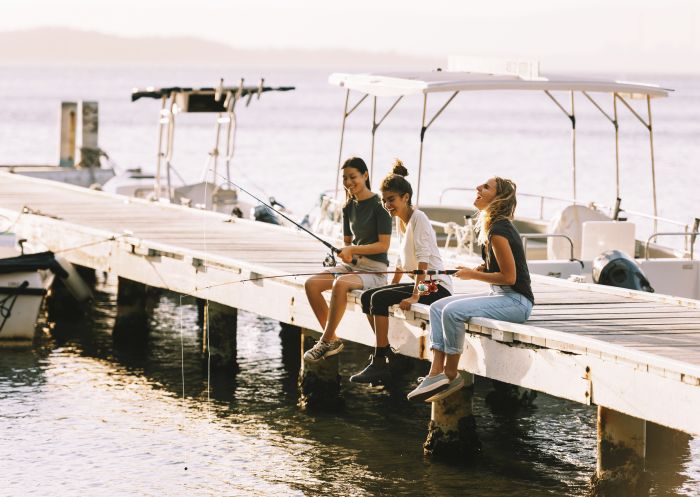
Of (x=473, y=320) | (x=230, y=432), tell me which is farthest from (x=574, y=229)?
(x=473, y=320)

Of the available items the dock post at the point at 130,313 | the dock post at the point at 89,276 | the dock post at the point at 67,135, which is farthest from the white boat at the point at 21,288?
the dock post at the point at 67,135

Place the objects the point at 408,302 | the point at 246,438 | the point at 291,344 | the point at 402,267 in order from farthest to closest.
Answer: the point at 291,344 → the point at 246,438 → the point at 408,302 → the point at 402,267

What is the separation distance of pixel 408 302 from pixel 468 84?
5.38m

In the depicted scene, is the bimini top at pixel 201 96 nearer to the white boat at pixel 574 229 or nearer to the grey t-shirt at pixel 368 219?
the white boat at pixel 574 229

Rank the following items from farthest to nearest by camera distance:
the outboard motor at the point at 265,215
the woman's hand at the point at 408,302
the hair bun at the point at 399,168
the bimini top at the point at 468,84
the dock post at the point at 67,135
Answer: the dock post at the point at 67,135 → the outboard motor at the point at 265,215 → the bimini top at the point at 468,84 → the hair bun at the point at 399,168 → the woman's hand at the point at 408,302

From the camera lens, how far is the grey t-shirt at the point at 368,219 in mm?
11438

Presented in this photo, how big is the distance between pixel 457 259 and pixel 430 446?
3870 millimetres

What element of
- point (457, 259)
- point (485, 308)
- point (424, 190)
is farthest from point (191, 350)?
point (424, 190)

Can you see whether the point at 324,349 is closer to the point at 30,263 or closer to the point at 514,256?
the point at 514,256

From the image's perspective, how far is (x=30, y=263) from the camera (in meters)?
16.7

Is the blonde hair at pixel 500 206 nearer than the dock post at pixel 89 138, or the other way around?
the blonde hair at pixel 500 206

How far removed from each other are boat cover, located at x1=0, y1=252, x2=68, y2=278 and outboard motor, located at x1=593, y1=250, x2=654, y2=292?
648 cm

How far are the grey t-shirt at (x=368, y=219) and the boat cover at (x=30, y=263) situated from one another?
630 centimetres

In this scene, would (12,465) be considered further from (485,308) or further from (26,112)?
(26,112)
